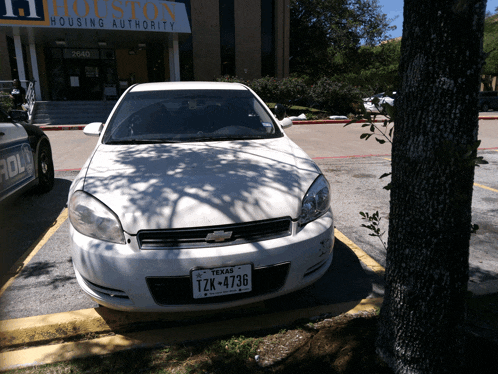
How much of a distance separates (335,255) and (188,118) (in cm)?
198

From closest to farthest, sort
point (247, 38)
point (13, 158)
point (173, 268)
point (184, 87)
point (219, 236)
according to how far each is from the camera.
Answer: point (173, 268)
point (219, 236)
point (184, 87)
point (13, 158)
point (247, 38)

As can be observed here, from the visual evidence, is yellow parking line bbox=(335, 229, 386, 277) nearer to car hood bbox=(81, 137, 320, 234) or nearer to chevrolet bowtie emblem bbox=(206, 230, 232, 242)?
car hood bbox=(81, 137, 320, 234)

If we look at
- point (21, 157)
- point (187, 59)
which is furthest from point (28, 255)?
point (187, 59)

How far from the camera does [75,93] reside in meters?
24.0

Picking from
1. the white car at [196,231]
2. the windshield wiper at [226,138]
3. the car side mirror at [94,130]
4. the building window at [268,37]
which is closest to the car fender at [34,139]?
the car side mirror at [94,130]

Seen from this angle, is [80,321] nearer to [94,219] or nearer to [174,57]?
[94,219]

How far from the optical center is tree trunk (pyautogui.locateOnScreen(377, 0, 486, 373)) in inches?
60.2

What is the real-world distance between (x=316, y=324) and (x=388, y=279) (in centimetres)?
83

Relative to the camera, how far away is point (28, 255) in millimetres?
3791

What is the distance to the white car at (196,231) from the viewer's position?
234 centimetres

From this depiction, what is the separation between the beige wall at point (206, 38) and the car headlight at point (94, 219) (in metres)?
23.2

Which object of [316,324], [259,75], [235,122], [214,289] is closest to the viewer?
[214,289]

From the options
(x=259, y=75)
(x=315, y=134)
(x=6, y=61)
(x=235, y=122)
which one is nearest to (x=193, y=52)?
(x=259, y=75)

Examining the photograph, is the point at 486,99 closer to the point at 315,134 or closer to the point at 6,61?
the point at 315,134
